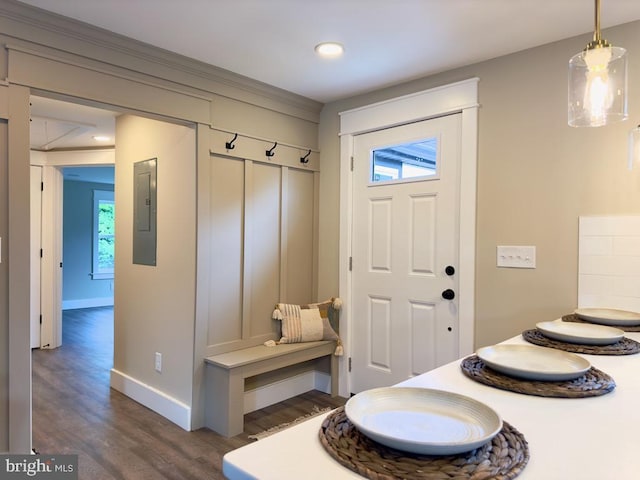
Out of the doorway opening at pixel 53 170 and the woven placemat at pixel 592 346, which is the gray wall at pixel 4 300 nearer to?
the doorway opening at pixel 53 170

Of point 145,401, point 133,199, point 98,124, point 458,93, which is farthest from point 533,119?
point 98,124

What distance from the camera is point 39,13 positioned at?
207 cm

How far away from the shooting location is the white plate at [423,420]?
715 millimetres

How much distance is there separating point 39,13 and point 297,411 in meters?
2.85

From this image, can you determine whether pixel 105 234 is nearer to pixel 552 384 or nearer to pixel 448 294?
pixel 448 294

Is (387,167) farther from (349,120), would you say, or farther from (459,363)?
(459,363)

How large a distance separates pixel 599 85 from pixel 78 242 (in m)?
8.16

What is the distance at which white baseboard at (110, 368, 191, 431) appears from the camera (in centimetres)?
281

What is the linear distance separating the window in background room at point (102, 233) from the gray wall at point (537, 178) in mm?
6974

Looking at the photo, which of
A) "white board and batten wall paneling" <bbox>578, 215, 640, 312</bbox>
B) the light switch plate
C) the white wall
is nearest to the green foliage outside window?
the white wall

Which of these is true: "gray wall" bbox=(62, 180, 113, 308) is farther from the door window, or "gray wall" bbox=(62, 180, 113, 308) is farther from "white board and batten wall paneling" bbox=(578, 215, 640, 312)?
"white board and batten wall paneling" bbox=(578, 215, 640, 312)

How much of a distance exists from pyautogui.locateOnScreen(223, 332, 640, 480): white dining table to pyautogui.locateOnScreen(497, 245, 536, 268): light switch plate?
1.40 meters

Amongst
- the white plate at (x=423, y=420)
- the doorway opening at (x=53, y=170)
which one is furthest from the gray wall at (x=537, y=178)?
the doorway opening at (x=53, y=170)

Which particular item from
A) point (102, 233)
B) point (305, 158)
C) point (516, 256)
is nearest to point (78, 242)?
point (102, 233)
